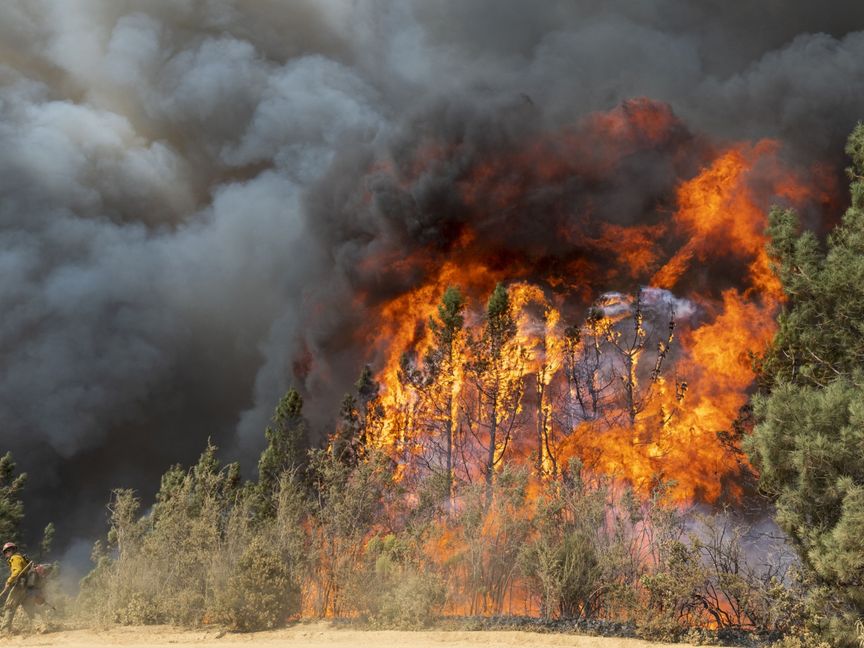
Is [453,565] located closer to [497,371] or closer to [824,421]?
[824,421]

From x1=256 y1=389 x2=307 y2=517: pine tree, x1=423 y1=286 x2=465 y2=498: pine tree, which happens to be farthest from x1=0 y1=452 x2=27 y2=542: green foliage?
x1=423 y1=286 x2=465 y2=498: pine tree

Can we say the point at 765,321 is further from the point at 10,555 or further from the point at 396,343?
the point at 10,555

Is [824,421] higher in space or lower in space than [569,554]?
higher

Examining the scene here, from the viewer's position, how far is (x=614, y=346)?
3581 cm

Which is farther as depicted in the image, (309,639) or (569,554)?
(569,554)

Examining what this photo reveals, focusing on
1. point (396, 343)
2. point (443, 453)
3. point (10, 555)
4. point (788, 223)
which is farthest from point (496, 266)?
point (10, 555)

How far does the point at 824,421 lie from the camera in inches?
425

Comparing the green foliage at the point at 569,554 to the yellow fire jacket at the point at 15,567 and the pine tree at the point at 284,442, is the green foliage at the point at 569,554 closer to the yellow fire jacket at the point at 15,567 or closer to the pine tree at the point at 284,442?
the yellow fire jacket at the point at 15,567

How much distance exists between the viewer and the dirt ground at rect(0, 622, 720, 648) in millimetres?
11500

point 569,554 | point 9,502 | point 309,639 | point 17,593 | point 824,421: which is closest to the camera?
point 824,421

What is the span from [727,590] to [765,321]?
83.2 feet

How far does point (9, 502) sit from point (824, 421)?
36365mm

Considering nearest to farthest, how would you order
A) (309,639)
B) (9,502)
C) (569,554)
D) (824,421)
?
(824,421), (309,639), (569,554), (9,502)

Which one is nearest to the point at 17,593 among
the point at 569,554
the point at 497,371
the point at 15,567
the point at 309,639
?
the point at 15,567
